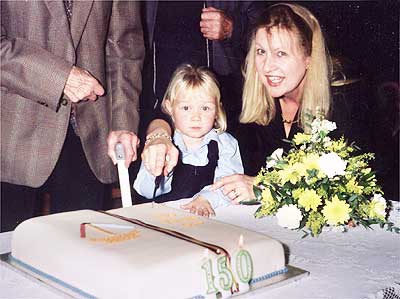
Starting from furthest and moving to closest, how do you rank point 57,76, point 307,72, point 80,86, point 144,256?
point 307,72 < point 80,86 < point 57,76 < point 144,256

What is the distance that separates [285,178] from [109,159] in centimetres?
75

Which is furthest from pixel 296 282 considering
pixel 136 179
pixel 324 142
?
pixel 136 179

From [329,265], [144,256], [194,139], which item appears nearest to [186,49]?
[194,139]

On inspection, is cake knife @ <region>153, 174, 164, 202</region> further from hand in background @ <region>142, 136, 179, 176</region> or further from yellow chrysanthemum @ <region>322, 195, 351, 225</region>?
yellow chrysanthemum @ <region>322, 195, 351, 225</region>

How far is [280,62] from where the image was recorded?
9.34 ft

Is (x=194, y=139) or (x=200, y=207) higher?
(x=194, y=139)

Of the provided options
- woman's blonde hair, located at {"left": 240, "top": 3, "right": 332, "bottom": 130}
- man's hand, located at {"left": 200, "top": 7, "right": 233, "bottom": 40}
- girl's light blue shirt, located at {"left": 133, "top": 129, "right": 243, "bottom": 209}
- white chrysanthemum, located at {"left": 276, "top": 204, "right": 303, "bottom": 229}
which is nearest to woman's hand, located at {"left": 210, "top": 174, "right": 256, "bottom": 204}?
girl's light blue shirt, located at {"left": 133, "top": 129, "right": 243, "bottom": 209}

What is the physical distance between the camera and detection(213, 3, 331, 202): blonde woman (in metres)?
2.84

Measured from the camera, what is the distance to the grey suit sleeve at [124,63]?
98.0 inches

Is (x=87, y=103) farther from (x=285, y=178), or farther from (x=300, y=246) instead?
(x=300, y=246)

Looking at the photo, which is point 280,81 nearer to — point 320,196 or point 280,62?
Answer: point 280,62

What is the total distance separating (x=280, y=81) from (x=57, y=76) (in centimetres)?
110

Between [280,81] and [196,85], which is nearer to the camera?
[196,85]

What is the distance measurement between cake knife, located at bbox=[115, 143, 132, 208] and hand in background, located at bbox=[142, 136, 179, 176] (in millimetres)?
89
